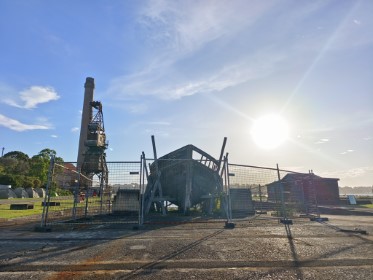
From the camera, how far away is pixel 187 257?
454 centimetres

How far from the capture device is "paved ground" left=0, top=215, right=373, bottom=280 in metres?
3.65

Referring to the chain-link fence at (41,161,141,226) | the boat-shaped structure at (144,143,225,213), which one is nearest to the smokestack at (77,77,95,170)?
the chain-link fence at (41,161,141,226)

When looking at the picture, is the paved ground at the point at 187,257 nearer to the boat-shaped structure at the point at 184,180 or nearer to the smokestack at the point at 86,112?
the boat-shaped structure at the point at 184,180

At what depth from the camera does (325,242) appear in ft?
19.1

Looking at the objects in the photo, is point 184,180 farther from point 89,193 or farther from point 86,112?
point 86,112

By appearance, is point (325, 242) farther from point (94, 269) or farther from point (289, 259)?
point (94, 269)

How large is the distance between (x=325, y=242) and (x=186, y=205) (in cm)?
874

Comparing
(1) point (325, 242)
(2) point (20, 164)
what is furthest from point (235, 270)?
(2) point (20, 164)

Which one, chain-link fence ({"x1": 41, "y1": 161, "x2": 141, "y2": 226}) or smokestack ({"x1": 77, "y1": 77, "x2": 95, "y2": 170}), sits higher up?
smokestack ({"x1": 77, "y1": 77, "x2": 95, "y2": 170})

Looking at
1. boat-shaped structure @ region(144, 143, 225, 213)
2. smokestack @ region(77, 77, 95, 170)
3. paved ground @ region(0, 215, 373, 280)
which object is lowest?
paved ground @ region(0, 215, 373, 280)

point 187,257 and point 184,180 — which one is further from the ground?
point 184,180

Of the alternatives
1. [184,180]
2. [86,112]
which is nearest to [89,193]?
[184,180]

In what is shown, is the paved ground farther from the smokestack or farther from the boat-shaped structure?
the smokestack

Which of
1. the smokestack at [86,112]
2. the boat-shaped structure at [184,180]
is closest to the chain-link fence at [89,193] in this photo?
the boat-shaped structure at [184,180]
